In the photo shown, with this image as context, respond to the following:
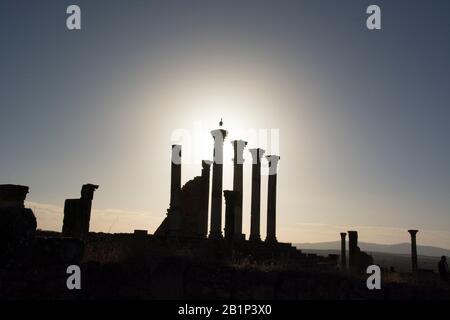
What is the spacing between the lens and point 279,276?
966cm

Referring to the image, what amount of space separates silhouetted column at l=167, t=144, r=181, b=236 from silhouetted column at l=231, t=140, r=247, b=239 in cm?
419

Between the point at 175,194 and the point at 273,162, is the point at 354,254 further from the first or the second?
the point at 175,194

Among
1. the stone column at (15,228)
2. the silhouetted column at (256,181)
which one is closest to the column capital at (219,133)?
the silhouetted column at (256,181)

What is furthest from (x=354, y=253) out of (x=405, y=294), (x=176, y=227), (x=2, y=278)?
(x=2, y=278)

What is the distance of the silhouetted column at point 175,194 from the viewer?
1928 cm

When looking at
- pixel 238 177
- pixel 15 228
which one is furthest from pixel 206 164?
pixel 15 228

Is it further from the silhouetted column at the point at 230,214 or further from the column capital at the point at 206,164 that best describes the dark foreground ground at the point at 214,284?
the column capital at the point at 206,164

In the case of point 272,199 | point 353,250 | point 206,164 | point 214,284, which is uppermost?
point 206,164

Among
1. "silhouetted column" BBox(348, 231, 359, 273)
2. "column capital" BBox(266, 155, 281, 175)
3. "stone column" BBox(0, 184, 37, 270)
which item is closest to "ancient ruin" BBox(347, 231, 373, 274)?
"silhouetted column" BBox(348, 231, 359, 273)

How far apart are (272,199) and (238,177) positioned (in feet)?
7.03

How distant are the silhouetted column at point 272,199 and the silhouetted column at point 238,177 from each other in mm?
1460

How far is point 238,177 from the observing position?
23.6 m

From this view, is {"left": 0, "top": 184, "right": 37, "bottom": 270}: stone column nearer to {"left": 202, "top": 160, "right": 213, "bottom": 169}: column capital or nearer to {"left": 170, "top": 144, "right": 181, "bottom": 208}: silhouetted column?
{"left": 170, "top": 144, "right": 181, "bottom": 208}: silhouetted column

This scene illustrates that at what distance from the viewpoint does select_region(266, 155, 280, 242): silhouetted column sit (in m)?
23.1
